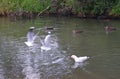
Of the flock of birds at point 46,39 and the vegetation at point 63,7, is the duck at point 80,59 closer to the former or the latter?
the flock of birds at point 46,39

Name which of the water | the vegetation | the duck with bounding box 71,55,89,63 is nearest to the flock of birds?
the duck with bounding box 71,55,89,63

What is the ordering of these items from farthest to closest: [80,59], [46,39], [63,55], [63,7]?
[63,7] → [46,39] → [63,55] → [80,59]

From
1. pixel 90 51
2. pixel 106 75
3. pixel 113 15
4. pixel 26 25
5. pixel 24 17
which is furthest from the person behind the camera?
pixel 24 17

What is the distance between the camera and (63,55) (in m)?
18.3

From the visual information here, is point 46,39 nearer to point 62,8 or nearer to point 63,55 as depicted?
point 63,55

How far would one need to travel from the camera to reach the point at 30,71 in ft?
51.2

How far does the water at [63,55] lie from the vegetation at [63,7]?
726 cm

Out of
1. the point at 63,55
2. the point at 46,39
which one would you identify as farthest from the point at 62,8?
the point at 63,55

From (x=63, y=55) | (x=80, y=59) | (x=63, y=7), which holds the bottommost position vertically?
(x=63, y=55)

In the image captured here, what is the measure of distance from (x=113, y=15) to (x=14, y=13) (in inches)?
439

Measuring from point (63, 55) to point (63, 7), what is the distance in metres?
19.0

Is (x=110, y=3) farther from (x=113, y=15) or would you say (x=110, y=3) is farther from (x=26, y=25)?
(x=26, y=25)

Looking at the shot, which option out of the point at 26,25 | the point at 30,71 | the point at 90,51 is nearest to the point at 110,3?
the point at 26,25

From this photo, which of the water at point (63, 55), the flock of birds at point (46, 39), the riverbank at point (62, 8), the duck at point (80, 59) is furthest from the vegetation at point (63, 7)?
the duck at point (80, 59)
